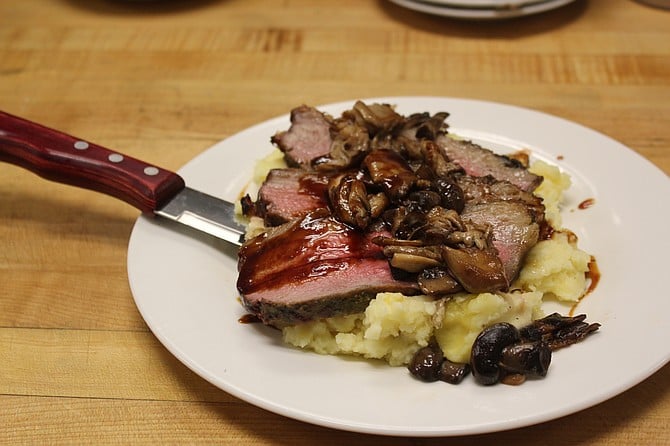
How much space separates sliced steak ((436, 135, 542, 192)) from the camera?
3.03 metres

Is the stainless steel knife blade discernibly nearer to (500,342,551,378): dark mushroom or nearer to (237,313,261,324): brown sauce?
(237,313,261,324): brown sauce

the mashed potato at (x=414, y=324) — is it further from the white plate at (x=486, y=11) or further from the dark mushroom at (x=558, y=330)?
the white plate at (x=486, y=11)

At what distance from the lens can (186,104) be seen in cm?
463

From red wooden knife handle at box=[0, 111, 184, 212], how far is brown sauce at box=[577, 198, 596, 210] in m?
1.63

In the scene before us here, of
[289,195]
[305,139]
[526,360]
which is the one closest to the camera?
[526,360]

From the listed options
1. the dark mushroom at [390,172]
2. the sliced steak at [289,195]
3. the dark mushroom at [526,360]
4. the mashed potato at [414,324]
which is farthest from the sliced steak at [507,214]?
the sliced steak at [289,195]

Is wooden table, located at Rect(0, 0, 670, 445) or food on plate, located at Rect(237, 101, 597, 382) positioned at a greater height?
food on plate, located at Rect(237, 101, 597, 382)

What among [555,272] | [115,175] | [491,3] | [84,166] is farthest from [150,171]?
[491,3]

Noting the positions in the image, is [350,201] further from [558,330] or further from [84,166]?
[84,166]

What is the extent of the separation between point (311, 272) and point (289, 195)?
486mm

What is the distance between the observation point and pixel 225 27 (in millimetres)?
5504

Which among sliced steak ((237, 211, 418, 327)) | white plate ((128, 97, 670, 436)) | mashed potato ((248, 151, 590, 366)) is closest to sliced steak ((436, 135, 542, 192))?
white plate ((128, 97, 670, 436))

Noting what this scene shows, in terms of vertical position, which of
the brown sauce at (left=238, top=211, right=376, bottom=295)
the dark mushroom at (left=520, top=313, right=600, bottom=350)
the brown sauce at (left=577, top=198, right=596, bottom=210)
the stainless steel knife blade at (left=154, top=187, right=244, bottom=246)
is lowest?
the brown sauce at (left=577, top=198, right=596, bottom=210)

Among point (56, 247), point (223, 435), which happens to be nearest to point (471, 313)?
point (223, 435)
